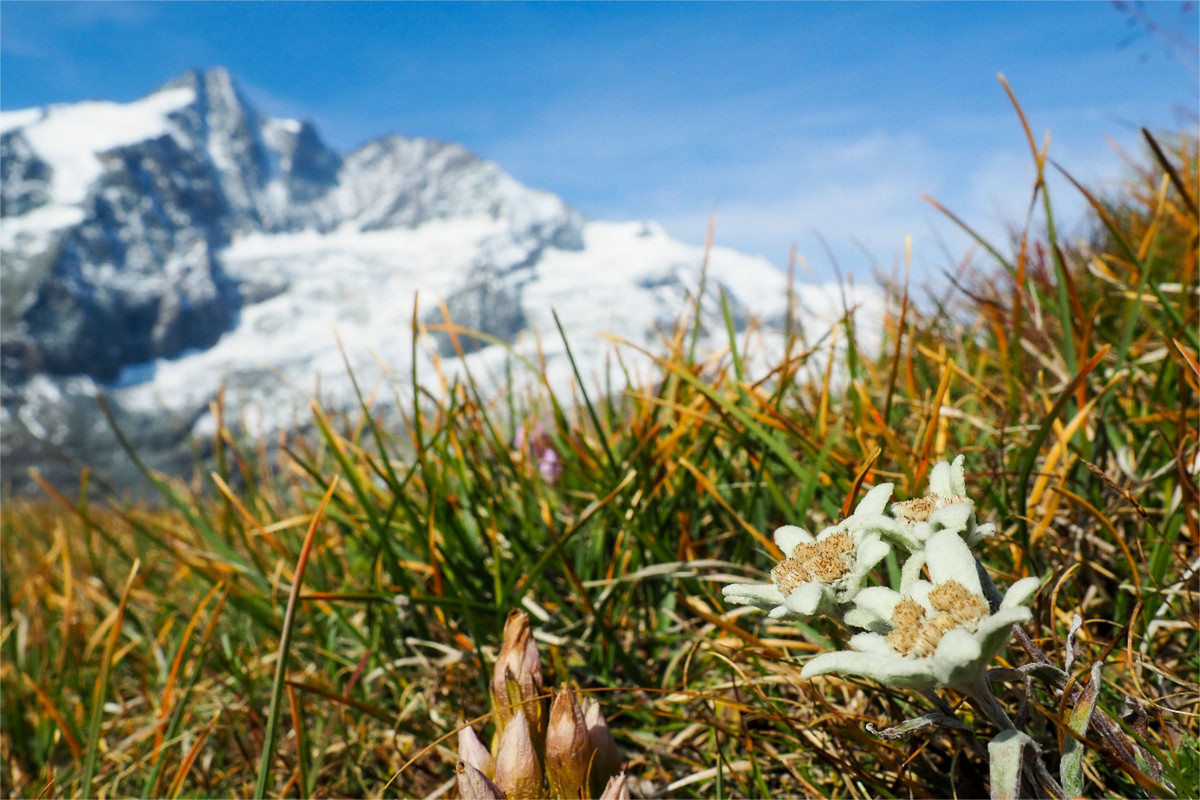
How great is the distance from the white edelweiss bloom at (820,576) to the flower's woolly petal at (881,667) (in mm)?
56

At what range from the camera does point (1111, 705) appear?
1199 mm

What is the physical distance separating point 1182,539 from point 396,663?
183cm

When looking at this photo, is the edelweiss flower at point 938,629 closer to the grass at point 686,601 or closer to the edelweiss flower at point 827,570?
the edelweiss flower at point 827,570

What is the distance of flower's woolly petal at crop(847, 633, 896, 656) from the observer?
0.72 metres

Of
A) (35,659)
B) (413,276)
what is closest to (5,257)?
(413,276)

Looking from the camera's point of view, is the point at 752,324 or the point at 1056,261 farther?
the point at 752,324

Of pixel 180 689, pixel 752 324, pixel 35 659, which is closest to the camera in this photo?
pixel 180 689

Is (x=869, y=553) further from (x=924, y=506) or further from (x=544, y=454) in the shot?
(x=544, y=454)

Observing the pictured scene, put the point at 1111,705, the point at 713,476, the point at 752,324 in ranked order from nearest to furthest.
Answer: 1. the point at 1111,705
2. the point at 713,476
3. the point at 752,324

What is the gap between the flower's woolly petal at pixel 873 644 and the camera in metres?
0.72

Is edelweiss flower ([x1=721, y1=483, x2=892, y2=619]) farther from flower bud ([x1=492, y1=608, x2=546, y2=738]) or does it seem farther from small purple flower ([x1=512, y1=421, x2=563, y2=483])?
small purple flower ([x1=512, y1=421, x2=563, y2=483])

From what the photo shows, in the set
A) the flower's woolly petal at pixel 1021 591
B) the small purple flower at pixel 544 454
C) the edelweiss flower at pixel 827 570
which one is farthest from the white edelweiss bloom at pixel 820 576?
the small purple flower at pixel 544 454

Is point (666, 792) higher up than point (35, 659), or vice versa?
point (666, 792)

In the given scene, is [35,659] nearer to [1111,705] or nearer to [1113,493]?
[1111,705]
